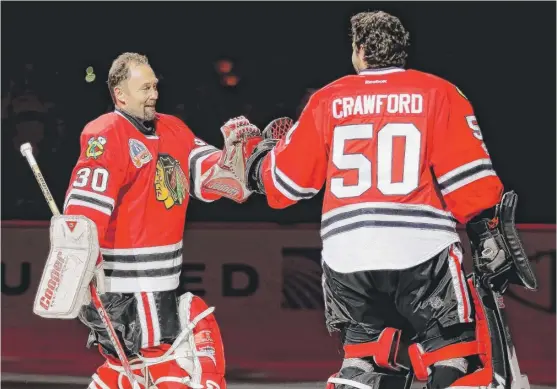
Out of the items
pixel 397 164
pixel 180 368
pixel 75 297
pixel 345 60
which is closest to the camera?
pixel 397 164

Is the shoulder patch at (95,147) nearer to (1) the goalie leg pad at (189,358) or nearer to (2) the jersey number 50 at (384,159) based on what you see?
(1) the goalie leg pad at (189,358)

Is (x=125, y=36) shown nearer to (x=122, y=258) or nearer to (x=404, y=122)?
(x=122, y=258)

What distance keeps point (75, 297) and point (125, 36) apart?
4348 mm

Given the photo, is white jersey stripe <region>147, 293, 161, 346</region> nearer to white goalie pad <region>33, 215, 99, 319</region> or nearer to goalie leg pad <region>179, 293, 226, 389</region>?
goalie leg pad <region>179, 293, 226, 389</region>

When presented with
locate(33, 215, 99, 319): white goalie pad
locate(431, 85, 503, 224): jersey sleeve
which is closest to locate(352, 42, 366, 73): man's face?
locate(431, 85, 503, 224): jersey sleeve

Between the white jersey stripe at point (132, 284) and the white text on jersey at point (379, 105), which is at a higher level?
the white text on jersey at point (379, 105)

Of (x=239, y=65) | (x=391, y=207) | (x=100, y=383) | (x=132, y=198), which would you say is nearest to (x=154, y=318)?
(x=100, y=383)

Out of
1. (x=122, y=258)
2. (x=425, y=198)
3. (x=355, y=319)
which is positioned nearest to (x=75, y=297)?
(x=122, y=258)

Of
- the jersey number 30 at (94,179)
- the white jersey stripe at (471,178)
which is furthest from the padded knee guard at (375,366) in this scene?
the jersey number 30 at (94,179)

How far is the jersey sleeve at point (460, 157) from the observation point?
13.1 feet

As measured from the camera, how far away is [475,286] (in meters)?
4.23

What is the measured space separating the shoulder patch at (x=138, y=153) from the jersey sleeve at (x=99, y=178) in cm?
3

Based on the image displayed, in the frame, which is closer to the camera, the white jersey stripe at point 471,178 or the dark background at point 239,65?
the white jersey stripe at point 471,178

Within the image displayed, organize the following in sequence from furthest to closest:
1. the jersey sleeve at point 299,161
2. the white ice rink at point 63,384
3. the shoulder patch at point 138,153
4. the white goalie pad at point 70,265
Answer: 1. the white ice rink at point 63,384
2. the shoulder patch at point 138,153
3. the white goalie pad at point 70,265
4. the jersey sleeve at point 299,161
